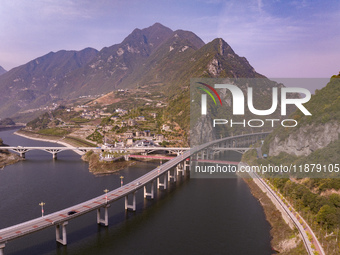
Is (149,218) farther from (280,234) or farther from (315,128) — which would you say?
(315,128)

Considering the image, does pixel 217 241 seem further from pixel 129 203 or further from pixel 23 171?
pixel 23 171

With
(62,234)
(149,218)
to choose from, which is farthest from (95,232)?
(149,218)

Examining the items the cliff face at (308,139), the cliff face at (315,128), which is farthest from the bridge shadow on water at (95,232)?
the cliff face at (315,128)

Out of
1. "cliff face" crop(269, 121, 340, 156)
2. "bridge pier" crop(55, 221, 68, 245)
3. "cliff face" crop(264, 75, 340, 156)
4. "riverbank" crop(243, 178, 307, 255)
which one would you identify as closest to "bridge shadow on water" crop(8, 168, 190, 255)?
"bridge pier" crop(55, 221, 68, 245)

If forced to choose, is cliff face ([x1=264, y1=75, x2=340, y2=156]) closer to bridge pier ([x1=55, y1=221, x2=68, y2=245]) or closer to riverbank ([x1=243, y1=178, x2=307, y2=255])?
riverbank ([x1=243, y1=178, x2=307, y2=255])

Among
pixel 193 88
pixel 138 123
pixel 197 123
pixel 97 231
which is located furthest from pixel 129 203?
pixel 193 88
